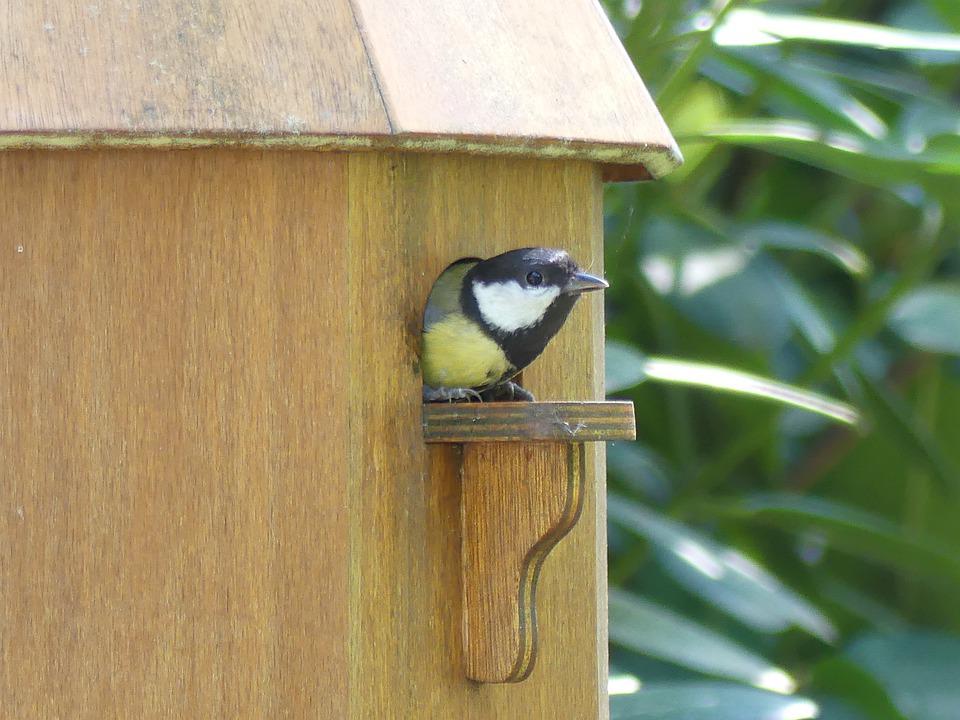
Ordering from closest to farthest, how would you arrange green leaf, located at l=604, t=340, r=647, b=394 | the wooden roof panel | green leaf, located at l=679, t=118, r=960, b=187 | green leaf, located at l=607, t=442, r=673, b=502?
1. the wooden roof panel
2. green leaf, located at l=604, t=340, r=647, b=394
3. green leaf, located at l=679, t=118, r=960, b=187
4. green leaf, located at l=607, t=442, r=673, b=502

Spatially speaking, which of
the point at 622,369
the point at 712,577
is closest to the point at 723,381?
the point at 622,369

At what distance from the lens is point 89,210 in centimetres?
152

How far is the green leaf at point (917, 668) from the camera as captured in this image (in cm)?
254

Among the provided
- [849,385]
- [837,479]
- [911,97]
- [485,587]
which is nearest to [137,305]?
[485,587]

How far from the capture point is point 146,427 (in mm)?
1519

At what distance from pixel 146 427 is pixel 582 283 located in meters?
0.50

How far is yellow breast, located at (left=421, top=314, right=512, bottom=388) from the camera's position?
168 cm

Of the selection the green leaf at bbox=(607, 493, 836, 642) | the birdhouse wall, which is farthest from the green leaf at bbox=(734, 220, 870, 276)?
the birdhouse wall

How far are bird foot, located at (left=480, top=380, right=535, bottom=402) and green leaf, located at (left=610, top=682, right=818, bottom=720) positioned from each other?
0.54 metres

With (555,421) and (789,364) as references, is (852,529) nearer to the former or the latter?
(789,364)

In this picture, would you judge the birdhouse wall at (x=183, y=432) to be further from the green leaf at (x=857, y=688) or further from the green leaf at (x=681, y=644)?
the green leaf at (x=857, y=688)

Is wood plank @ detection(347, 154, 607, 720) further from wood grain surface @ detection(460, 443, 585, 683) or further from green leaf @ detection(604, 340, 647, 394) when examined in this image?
green leaf @ detection(604, 340, 647, 394)

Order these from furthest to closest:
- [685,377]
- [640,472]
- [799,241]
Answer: [640,472], [799,241], [685,377]

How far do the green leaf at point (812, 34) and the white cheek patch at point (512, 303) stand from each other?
30.4 inches
